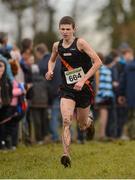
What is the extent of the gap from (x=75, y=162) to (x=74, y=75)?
138cm

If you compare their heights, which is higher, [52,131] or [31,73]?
[31,73]

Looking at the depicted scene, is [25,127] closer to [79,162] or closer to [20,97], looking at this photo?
[20,97]

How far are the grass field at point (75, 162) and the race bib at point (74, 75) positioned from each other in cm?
125

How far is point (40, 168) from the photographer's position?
11.3 m

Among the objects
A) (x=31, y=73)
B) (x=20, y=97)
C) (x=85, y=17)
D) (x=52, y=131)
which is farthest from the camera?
(x=85, y=17)

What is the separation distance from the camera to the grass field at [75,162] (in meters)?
10.4

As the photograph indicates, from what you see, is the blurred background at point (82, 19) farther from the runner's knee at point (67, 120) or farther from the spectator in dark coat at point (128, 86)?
the runner's knee at point (67, 120)

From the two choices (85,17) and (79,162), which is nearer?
(79,162)

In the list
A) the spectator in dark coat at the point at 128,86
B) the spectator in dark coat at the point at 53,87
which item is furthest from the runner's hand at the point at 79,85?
the spectator in dark coat at the point at 128,86

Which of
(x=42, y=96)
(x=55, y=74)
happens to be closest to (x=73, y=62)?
(x=42, y=96)

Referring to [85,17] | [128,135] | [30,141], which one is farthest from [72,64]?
[85,17]

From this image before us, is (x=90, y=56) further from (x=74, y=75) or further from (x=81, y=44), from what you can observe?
(x=74, y=75)

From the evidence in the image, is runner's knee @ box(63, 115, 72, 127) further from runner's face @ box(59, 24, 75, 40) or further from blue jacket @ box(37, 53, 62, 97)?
blue jacket @ box(37, 53, 62, 97)

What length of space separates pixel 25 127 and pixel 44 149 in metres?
2.33
